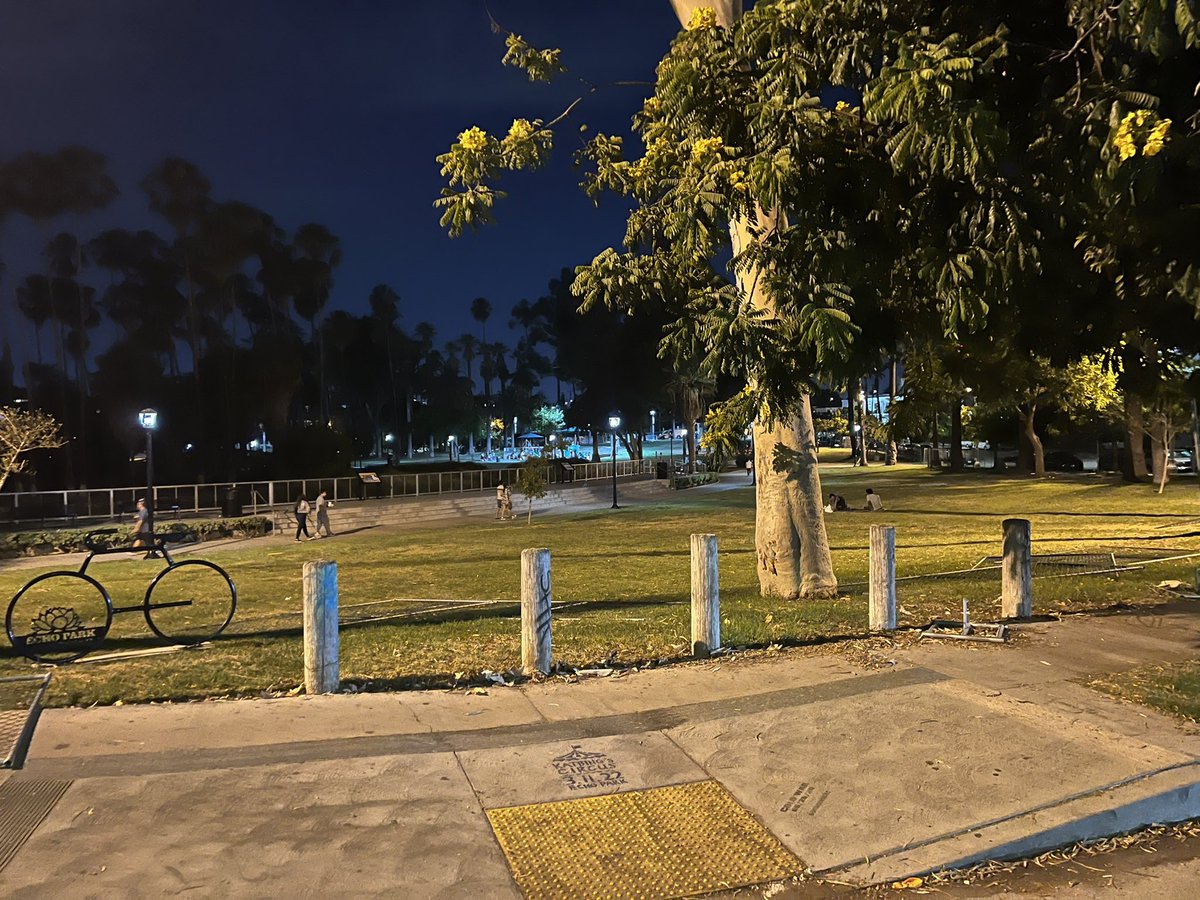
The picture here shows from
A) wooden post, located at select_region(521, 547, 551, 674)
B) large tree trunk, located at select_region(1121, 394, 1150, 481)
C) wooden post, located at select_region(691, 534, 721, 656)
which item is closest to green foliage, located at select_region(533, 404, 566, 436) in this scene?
large tree trunk, located at select_region(1121, 394, 1150, 481)

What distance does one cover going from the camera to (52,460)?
4572cm

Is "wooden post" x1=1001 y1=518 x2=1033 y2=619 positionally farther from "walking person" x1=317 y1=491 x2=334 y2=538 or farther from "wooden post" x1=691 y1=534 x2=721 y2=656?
"walking person" x1=317 y1=491 x2=334 y2=538

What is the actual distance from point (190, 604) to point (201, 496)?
25433 mm

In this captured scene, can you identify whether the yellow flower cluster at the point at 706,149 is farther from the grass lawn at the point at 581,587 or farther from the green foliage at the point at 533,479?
the green foliage at the point at 533,479

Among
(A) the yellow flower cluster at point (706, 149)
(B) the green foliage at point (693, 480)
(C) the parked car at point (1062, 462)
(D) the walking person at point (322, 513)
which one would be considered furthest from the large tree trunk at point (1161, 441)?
(A) the yellow flower cluster at point (706, 149)

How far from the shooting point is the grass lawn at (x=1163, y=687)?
19.3ft

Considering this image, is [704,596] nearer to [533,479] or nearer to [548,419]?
[533,479]

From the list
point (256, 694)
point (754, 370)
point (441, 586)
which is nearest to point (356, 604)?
point (441, 586)

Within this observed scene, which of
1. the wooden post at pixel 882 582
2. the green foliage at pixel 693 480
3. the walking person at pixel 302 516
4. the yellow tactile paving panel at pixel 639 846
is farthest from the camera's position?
the green foliage at pixel 693 480

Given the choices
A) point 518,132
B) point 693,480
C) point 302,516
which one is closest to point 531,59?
point 518,132

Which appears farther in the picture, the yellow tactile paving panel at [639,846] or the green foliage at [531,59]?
the green foliage at [531,59]

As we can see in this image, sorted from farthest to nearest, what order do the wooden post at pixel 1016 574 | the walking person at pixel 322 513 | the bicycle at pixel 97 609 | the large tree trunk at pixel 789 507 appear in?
the walking person at pixel 322 513 → the large tree trunk at pixel 789 507 → the wooden post at pixel 1016 574 → the bicycle at pixel 97 609

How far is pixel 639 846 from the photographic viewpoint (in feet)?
13.8

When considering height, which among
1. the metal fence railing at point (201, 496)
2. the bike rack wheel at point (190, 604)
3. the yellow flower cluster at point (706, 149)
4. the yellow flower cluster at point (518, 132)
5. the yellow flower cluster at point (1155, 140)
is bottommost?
the bike rack wheel at point (190, 604)
